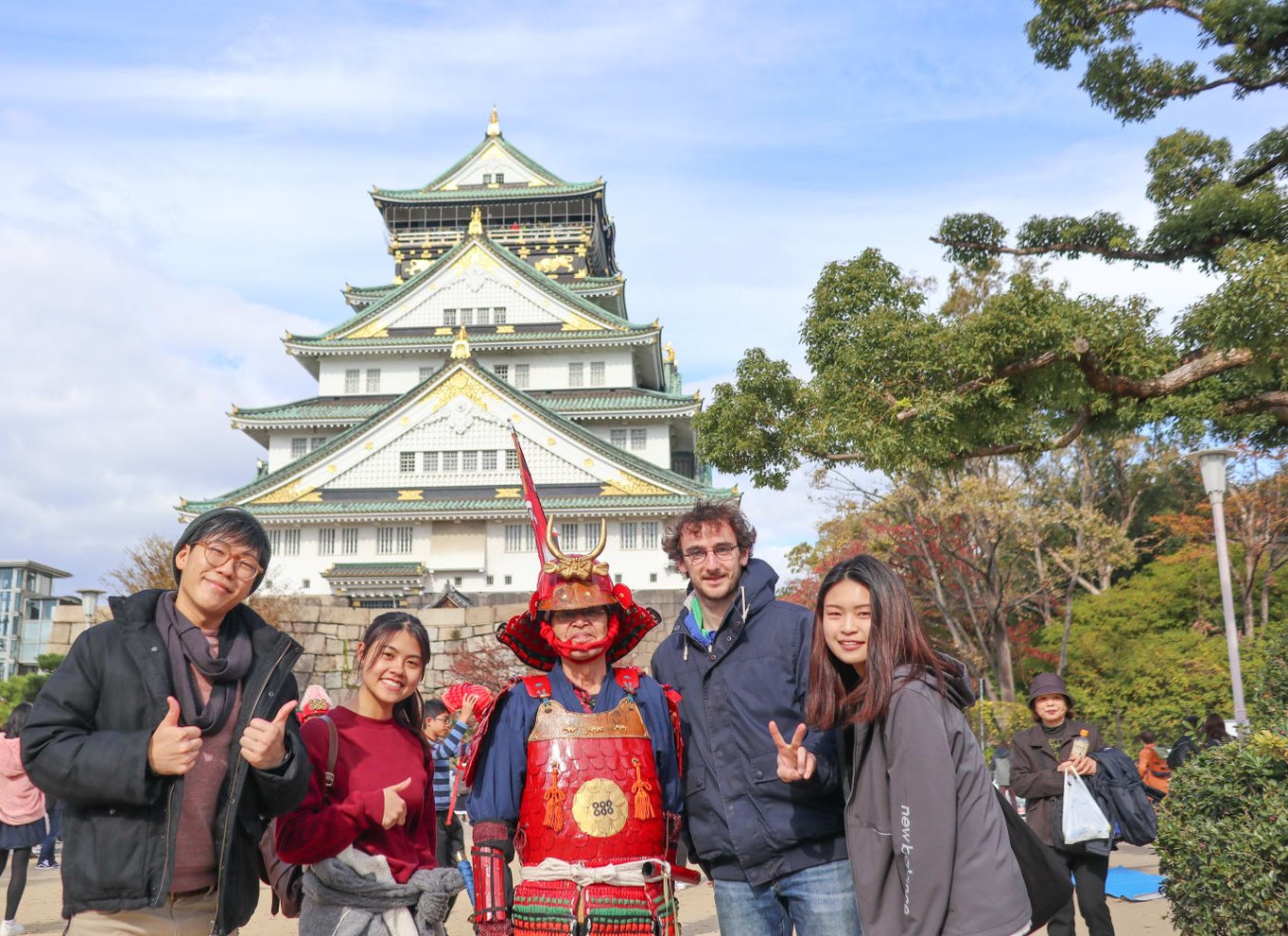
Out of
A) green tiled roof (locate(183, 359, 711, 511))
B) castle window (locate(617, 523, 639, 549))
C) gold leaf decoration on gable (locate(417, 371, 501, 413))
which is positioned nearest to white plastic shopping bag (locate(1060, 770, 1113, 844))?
green tiled roof (locate(183, 359, 711, 511))

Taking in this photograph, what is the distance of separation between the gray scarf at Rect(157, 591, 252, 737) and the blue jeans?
6.05 feet

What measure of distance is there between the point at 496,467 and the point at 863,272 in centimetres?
2429

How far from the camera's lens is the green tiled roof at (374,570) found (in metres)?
32.1

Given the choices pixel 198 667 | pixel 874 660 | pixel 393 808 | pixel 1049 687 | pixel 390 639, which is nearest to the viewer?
pixel 874 660

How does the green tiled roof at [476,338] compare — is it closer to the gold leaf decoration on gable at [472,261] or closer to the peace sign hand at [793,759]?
the gold leaf decoration on gable at [472,261]

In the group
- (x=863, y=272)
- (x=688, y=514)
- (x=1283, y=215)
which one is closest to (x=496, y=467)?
(x=863, y=272)

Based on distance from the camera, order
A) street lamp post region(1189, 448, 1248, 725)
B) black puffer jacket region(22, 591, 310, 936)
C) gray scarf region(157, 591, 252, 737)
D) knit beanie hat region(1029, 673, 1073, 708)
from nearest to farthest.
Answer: black puffer jacket region(22, 591, 310, 936), gray scarf region(157, 591, 252, 737), knit beanie hat region(1029, 673, 1073, 708), street lamp post region(1189, 448, 1248, 725)

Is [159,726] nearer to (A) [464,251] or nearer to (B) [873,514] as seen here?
(B) [873,514]

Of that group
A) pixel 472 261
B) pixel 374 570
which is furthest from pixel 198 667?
pixel 472 261

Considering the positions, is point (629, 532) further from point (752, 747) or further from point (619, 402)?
point (752, 747)

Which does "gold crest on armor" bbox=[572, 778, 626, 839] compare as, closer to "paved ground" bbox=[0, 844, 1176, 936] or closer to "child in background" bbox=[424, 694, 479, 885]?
"child in background" bbox=[424, 694, 479, 885]

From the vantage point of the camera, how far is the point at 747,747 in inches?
152

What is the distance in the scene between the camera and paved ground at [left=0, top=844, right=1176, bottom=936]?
7648mm

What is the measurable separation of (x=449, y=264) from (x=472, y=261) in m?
0.80
